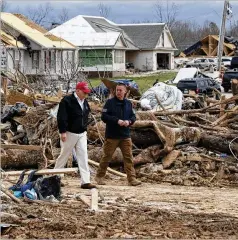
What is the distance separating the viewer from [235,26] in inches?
3637

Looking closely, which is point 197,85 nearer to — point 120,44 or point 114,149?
point 114,149

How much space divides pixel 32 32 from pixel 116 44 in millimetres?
10499

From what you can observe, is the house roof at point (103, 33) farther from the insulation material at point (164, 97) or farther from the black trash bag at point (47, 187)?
the black trash bag at point (47, 187)

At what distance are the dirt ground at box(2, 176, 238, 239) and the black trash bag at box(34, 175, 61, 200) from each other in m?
0.19

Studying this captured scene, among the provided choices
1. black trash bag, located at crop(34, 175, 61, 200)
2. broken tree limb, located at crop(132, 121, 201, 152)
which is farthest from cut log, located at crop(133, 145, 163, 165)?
black trash bag, located at crop(34, 175, 61, 200)

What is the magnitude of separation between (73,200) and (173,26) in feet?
294

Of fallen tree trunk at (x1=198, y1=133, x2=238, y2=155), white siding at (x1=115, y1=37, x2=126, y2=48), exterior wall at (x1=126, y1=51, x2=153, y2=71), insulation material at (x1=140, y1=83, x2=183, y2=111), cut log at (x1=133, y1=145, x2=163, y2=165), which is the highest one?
white siding at (x1=115, y1=37, x2=126, y2=48)

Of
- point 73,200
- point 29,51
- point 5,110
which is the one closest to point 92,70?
point 29,51

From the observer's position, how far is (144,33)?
6806cm

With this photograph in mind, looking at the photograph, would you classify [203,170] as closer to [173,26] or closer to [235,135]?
[235,135]

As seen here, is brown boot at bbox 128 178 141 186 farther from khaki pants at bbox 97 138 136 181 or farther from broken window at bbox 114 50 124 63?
broken window at bbox 114 50 124 63

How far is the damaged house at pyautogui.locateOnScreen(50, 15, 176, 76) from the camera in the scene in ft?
181

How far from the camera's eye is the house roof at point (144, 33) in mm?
→ 65438

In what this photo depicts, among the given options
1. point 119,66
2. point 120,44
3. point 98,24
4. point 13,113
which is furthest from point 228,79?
point 98,24
